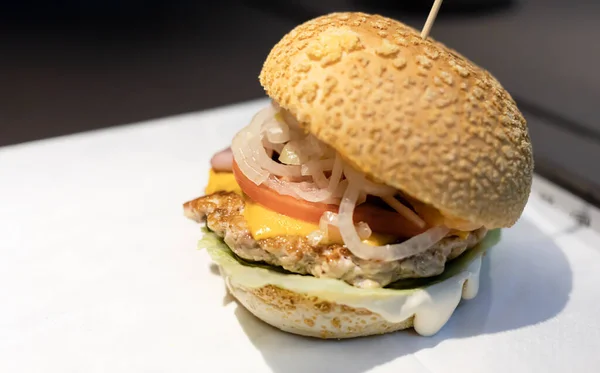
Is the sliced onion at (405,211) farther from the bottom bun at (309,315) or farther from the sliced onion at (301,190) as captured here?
the bottom bun at (309,315)

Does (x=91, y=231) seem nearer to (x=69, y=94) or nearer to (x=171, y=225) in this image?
(x=171, y=225)

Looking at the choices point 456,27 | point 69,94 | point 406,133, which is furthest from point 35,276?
point 456,27

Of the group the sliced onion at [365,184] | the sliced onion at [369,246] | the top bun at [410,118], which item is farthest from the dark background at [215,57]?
the sliced onion at [365,184]

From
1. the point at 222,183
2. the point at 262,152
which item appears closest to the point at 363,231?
the point at 262,152

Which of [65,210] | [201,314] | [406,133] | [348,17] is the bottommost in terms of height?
[65,210]

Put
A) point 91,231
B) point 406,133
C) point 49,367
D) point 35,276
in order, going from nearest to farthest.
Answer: point 406,133 < point 49,367 < point 35,276 < point 91,231
